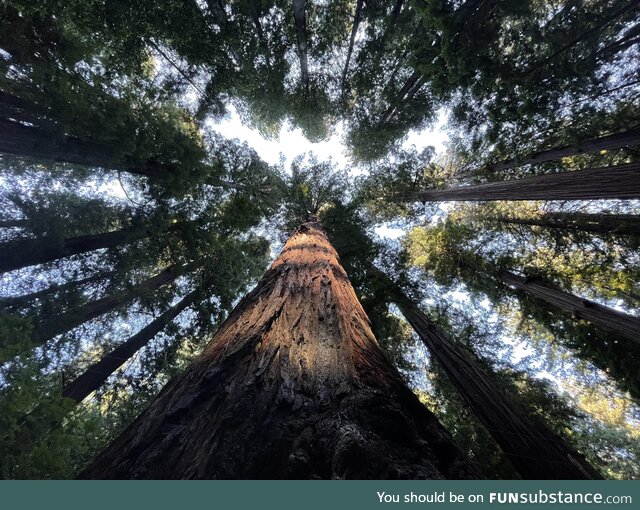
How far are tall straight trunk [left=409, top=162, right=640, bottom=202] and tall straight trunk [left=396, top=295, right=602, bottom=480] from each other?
2.99 m

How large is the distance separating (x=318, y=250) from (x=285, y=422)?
341 cm

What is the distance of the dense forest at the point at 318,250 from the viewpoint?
4.36ft

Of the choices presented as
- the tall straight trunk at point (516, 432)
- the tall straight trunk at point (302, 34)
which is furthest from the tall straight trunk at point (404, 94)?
the tall straight trunk at point (516, 432)

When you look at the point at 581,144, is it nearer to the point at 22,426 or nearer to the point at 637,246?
the point at 637,246

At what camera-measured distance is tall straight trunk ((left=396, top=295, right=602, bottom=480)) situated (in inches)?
99.4

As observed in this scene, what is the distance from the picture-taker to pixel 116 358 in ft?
23.0

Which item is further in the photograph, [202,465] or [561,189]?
[561,189]

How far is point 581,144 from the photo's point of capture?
5.83 m

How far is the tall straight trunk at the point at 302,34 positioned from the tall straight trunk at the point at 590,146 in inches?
293

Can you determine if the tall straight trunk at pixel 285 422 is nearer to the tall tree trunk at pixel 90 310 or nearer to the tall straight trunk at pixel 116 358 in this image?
the tall tree trunk at pixel 90 310
